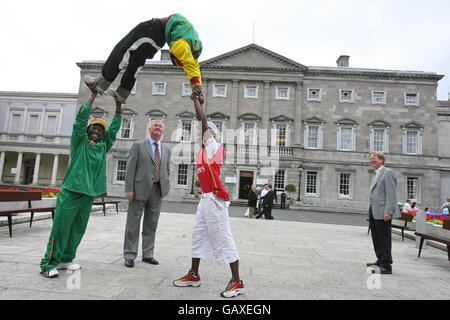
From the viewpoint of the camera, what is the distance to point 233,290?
3.01 metres

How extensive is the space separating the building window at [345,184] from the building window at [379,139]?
3788 millimetres

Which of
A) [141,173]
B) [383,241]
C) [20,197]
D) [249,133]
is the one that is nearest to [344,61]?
[249,133]

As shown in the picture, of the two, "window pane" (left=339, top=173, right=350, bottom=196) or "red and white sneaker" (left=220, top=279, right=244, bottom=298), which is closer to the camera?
"red and white sneaker" (left=220, top=279, right=244, bottom=298)

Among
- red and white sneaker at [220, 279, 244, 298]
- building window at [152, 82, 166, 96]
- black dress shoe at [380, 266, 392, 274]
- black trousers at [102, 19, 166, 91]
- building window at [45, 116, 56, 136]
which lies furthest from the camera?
building window at [45, 116, 56, 136]

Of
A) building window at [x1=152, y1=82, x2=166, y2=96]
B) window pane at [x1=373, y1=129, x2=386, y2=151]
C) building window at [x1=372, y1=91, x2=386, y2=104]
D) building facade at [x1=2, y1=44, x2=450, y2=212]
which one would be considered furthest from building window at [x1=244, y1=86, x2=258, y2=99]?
window pane at [x1=373, y1=129, x2=386, y2=151]

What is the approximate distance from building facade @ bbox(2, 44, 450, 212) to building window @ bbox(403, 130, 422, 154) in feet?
0.33

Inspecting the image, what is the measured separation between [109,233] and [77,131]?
391 centimetres

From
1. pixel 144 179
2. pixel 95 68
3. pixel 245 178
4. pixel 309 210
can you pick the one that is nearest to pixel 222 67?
pixel 245 178

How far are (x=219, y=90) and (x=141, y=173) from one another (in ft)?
87.3

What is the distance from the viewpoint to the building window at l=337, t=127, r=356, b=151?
1104 inches

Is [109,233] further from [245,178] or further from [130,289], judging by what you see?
[245,178]

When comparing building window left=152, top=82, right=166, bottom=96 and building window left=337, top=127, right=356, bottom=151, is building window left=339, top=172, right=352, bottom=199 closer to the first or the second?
building window left=337, top=127, right=356, bottom=151

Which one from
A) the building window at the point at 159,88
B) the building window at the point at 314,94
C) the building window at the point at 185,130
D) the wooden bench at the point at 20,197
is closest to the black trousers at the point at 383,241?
the wooden bench at the point at 20,197

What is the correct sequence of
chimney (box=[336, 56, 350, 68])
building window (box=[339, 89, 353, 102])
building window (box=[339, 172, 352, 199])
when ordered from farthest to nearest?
chimney (box=[336, 56, 350, 68])
building window (box=[339, 89, 353, 102])
building window (box=[339, 172, 352, 199])
